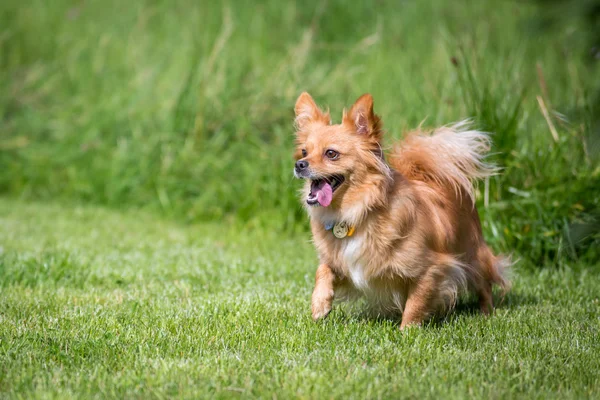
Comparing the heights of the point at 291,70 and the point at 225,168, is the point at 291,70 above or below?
above

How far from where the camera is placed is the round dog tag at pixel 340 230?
3.75 m

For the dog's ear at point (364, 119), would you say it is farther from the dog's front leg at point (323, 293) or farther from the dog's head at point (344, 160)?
the dog's front leg at point (323, 293)

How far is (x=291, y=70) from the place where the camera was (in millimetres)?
8195

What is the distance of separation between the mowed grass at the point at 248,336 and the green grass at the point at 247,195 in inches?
0.7

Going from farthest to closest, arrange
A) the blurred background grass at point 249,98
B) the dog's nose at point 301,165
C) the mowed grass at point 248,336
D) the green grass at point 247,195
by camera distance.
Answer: the blurred background grass at point 249,98
the dog's nose at point 301,165
the green grass at point 247,195
the mowed grass at point 248,336

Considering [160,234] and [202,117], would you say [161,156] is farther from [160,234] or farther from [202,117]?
[160,234]

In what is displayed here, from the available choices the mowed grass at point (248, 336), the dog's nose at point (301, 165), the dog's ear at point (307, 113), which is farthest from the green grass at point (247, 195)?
the dog's ear at point (307, 113)

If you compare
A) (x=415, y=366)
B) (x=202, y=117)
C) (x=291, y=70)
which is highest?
(x=291, y=70)

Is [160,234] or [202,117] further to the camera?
[202,117]

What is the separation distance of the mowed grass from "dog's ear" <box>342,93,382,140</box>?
103 centimetres

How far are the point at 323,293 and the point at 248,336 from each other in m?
0.50

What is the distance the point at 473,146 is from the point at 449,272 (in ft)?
2.58

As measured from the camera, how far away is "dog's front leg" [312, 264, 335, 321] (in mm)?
3762

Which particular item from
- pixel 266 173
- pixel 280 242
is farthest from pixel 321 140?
pixel 266 173
